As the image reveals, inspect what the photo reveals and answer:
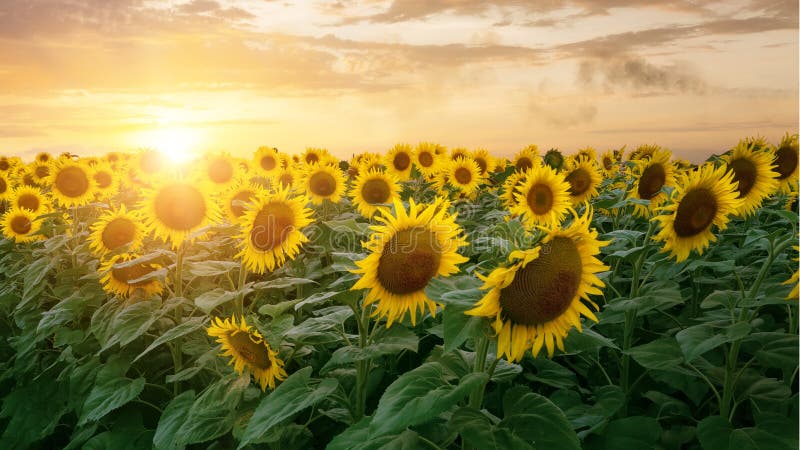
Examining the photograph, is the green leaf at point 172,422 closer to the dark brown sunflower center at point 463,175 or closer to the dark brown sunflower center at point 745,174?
the dark brown sunflower center at point 745,174

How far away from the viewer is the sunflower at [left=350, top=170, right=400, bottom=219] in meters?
7.62

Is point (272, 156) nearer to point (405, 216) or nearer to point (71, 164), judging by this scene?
point (71, 164)

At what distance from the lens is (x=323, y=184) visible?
8.01 m

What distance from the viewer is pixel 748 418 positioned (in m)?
3.36

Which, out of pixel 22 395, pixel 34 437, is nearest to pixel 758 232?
pixel 34 437

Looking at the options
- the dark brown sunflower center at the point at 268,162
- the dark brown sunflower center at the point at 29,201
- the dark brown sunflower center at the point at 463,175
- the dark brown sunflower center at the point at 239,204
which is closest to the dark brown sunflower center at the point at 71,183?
the dark brown sunflower center at the point at 29,201

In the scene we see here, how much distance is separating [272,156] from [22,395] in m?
6.51

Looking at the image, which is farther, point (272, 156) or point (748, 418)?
Answer: point (272, 156)

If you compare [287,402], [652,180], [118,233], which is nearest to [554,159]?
[652,180]

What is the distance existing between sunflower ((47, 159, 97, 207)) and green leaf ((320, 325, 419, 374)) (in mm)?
6894

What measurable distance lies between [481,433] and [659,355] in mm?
1252

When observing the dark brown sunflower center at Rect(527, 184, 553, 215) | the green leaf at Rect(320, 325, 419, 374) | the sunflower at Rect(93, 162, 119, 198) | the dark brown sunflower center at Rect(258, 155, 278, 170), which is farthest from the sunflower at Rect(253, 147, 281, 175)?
the green leaf at Rect(320, 325, 419, 374)

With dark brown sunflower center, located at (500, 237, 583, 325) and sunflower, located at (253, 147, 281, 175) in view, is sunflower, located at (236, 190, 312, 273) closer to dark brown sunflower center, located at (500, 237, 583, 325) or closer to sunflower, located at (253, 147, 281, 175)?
dark brown sunflower center, located at (500, 237, 583, 325)

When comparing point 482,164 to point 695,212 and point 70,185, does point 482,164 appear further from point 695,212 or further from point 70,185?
point 695,212
